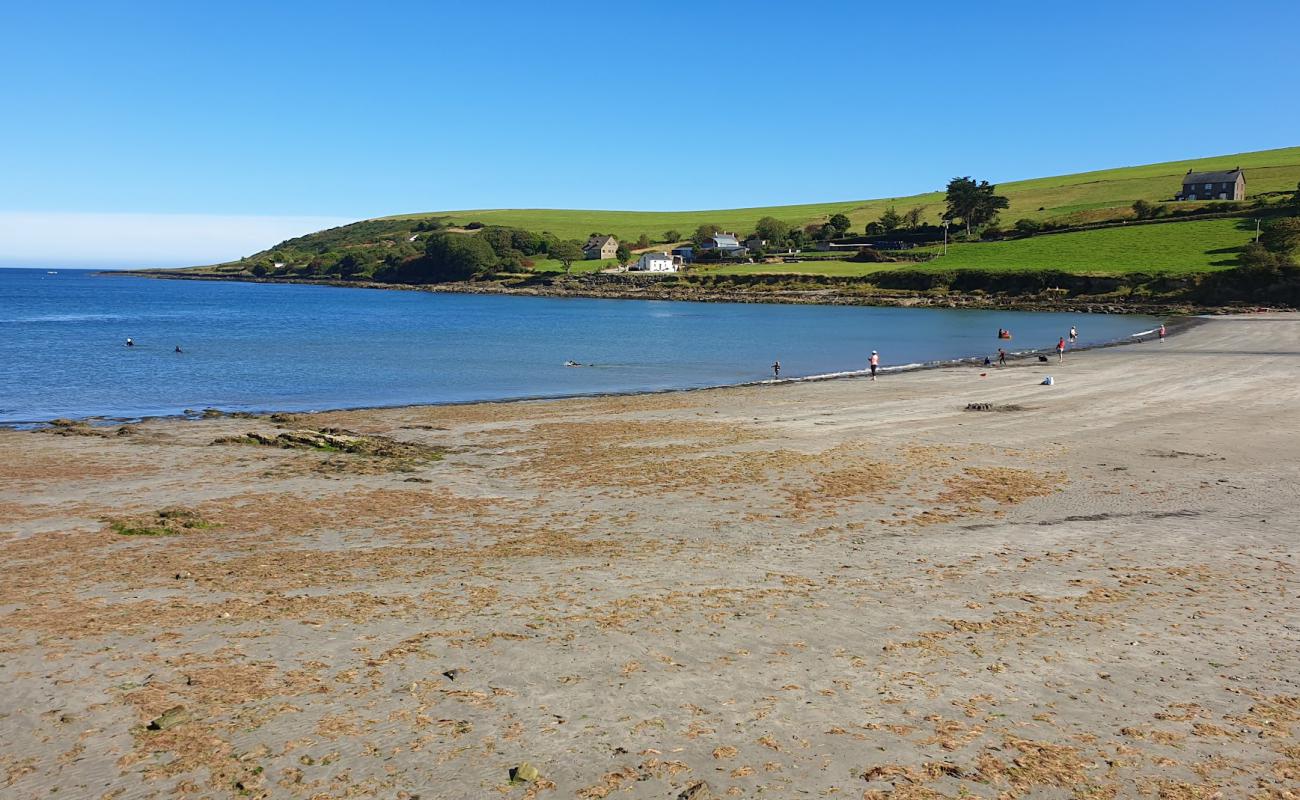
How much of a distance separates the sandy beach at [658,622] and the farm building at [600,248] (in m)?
158

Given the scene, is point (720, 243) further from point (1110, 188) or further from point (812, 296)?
point (1110, 188)

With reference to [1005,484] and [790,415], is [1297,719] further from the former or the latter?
Result: [790,415]

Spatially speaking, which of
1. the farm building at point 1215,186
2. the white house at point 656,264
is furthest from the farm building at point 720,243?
the farm building at point 1215,186

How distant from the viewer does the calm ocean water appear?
41750 mm

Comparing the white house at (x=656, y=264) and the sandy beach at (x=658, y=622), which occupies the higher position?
the white house at (x=656, y=264)

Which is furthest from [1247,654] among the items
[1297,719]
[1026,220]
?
[1026,220]

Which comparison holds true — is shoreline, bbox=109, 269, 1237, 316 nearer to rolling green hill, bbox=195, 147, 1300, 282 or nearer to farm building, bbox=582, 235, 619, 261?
rolling green hill, bbox=195, 147, 1300, 282

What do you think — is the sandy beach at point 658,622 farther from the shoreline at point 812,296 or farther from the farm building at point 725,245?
the farm building at point 725,245

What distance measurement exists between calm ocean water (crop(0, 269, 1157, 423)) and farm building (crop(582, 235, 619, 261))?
62.5 meters

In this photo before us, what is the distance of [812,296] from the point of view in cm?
11625

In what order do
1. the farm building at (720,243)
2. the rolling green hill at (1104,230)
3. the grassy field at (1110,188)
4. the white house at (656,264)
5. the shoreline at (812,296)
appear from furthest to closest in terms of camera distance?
1. the farm building at (720,243)
2. the white house at (656,264)
3. the grassy field at (1110,188)
4. the rolling green hill at (1104,230)
5. the shoreline at (812,296)

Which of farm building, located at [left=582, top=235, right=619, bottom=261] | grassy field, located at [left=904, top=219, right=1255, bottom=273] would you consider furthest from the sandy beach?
farm building, located at [left=582, top=235, right=619, bottom=261]

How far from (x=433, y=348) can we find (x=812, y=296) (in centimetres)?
6383

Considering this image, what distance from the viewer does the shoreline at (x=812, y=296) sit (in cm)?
8550
